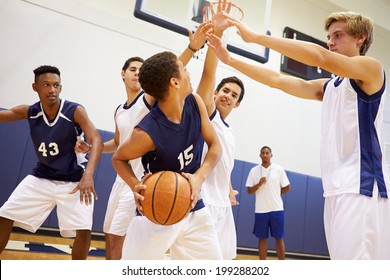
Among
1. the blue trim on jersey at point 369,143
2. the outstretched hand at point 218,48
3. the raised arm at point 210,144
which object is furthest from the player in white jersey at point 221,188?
the blue trim on jersey at point 369,143

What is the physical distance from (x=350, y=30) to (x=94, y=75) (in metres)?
5.24

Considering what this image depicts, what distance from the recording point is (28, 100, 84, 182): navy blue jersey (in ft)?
10.8

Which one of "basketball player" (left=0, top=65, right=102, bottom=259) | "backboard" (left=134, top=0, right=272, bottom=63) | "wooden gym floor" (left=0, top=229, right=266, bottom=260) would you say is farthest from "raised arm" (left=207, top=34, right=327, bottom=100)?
"wooden gym floor" (left=0, top=229, right=266, bottom=260)

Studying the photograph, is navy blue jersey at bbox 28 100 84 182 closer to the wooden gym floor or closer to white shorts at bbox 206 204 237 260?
the wooden gym floor

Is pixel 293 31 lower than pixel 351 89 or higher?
higher

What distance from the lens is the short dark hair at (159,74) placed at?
2051mm

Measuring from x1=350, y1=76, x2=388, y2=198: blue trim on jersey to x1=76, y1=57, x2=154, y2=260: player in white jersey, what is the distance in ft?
4.95

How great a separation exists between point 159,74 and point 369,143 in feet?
3.96

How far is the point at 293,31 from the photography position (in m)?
8.98

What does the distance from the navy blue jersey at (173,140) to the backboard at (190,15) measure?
3023 mm
